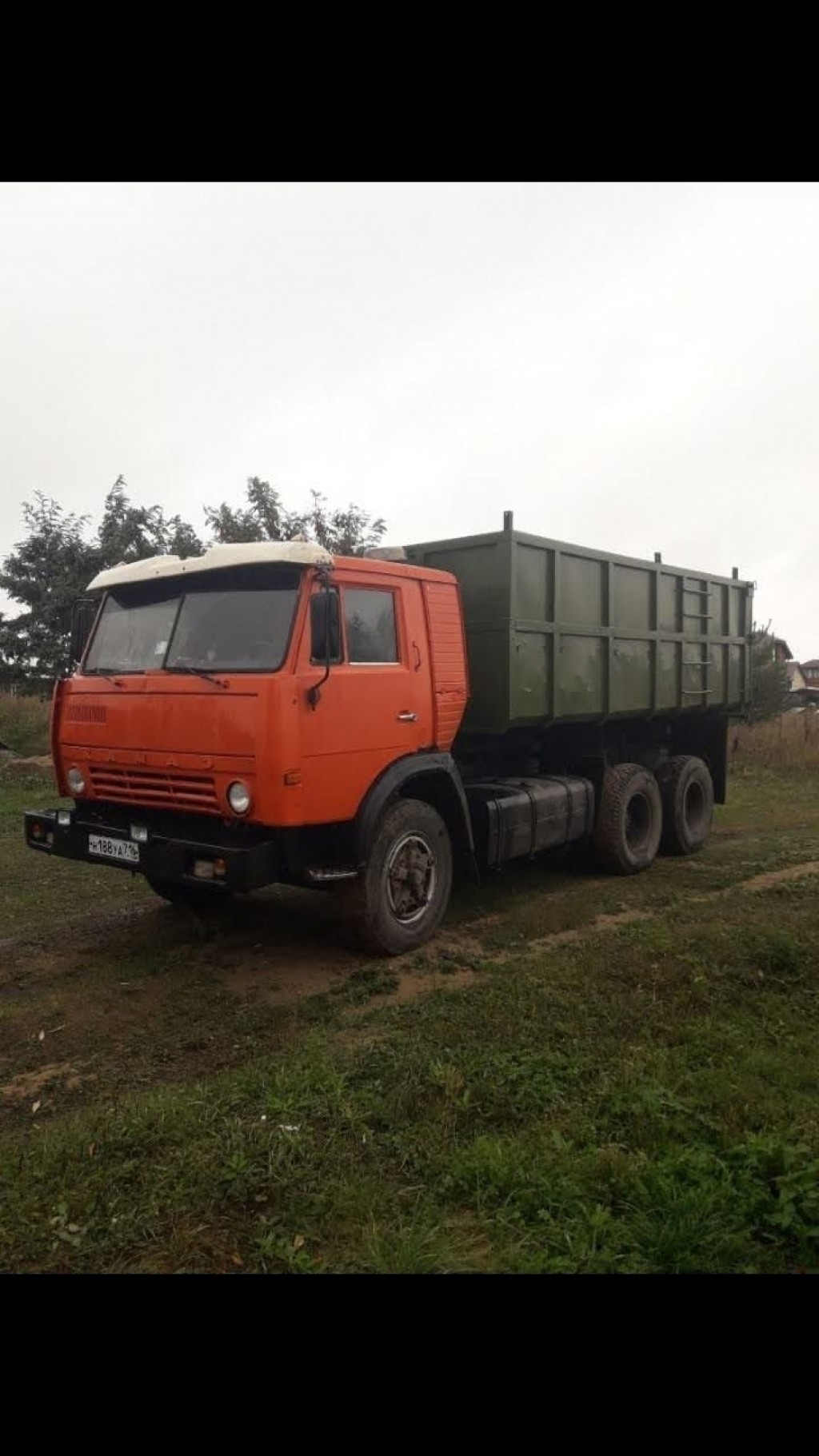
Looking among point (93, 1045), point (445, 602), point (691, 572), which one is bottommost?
point (93, 1045)

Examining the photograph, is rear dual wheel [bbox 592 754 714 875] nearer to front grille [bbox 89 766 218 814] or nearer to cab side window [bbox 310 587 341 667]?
cab side window [bbox 310 587 341 667]

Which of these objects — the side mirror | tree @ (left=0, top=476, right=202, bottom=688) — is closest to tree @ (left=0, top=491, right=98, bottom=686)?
tree @ (left=0, top=476, right=202, bottom=688)

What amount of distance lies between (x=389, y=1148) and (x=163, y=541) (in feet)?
61.8

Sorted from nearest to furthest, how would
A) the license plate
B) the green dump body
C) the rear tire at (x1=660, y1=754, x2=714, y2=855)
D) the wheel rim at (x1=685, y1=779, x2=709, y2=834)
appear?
the license plate < the green dump body < the rear tire at (x1=660, y1=754, x2=714, y2=855) < the wheel rim at (x1=685, y1=779, x2=709, y2=834)

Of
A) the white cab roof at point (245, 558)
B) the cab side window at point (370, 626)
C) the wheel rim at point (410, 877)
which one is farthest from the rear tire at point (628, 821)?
the white cab roof at point (245, 558)

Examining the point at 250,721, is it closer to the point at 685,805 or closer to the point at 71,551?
the point at 685,805

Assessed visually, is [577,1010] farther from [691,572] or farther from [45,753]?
[45,753]

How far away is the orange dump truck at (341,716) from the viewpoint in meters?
4.86

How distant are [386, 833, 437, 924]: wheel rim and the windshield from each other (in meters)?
1.58

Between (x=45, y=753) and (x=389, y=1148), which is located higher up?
(x=45, y=753)

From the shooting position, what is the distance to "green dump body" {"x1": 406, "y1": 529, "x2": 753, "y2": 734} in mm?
6668

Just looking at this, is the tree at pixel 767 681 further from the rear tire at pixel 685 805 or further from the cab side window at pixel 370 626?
the cab side window at pixel 370 626
